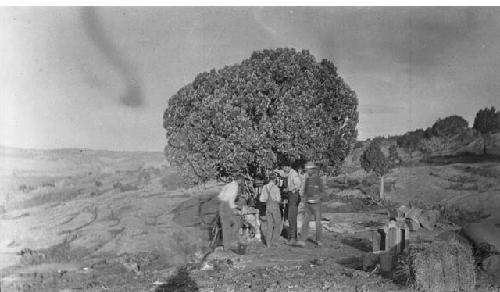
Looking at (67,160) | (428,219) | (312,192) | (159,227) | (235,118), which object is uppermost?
(235,118)

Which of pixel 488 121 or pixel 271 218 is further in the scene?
pixel 488 121

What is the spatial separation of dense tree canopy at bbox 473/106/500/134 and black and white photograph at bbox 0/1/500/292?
31.0ft

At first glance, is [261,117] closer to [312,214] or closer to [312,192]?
[312,192]

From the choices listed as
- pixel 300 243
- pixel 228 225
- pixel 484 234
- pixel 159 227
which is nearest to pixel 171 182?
pixel 159 227

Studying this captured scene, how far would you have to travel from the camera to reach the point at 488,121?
79.9 ft

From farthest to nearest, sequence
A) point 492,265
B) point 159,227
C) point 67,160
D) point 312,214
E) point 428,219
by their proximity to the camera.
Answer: point 67,160
point 159,227
point 428,219
point 312,214
point 492,265

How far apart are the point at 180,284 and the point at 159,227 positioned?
711 cm

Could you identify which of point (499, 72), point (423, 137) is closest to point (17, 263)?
point (499, 72)

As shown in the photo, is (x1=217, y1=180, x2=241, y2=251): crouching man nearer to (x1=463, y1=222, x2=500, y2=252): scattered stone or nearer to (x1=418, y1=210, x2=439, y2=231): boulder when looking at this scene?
(x1=463, y1=222, x2=500, y2=252): scattered stone

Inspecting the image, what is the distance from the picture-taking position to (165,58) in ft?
45.0

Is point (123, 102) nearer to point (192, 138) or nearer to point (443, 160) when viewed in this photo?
point (192, 138)

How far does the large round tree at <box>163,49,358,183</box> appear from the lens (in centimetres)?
1215

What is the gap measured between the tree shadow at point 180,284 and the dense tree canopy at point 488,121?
819 inches

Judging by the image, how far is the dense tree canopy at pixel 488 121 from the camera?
78.4 feet
